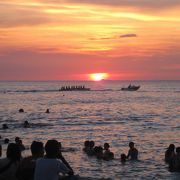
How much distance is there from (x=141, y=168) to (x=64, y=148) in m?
7.89

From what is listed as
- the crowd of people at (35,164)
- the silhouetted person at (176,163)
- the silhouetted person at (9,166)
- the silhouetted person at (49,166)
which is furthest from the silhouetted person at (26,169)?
the silhouetted person at (176,163)

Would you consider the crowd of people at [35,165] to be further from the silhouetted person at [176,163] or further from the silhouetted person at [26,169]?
the silhouetted person at [176,163]

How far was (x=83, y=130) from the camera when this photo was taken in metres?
39.8

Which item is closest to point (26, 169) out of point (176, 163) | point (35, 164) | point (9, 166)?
point (35, 164)

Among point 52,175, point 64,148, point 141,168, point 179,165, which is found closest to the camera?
point 52,175

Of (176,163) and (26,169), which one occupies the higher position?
(26,169)

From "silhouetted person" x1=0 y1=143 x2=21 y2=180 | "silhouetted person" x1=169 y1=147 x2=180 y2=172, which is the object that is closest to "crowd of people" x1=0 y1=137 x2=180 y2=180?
"silhouetted person" x1=0 y1=143 x2=21 y2=180

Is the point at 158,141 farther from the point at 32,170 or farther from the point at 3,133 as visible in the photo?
the point at 32,170

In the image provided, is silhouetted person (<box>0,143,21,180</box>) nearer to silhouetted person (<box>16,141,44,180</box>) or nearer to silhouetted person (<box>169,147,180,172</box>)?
silhouetted person (<box>16,141,44,180</box>)

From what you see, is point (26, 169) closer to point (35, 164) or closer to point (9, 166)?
point (35, 164)

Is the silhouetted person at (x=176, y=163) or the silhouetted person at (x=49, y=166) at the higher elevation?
the silhouetted person at (x=49, y=166)

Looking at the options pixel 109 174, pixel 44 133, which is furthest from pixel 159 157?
pixel 44 133

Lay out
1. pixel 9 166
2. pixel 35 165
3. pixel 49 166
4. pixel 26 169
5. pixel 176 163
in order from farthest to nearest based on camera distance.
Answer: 1. pixel 176 163
2. pixel 9 166
3. pixel 26 169
4. pixel 35 165
5. pixel 49 166

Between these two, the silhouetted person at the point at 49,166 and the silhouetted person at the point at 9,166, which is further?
the silhouetted person at the point at 9,166
